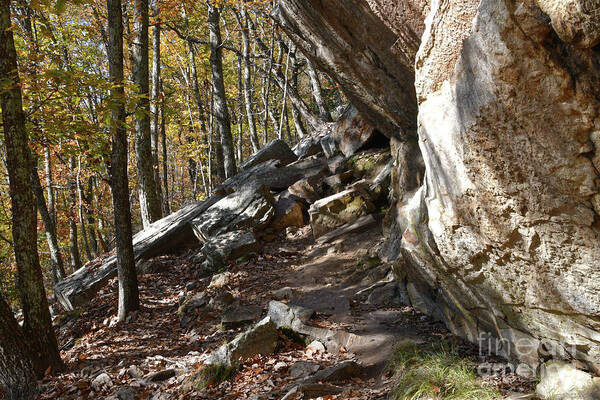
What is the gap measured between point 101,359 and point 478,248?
6.65 metres

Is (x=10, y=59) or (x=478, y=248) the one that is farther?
(x=10, y=59)

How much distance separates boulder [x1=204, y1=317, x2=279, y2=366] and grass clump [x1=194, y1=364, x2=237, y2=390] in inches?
2.2

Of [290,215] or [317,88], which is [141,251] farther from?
[317,88]

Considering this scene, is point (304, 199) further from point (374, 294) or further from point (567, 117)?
point (567, 117)

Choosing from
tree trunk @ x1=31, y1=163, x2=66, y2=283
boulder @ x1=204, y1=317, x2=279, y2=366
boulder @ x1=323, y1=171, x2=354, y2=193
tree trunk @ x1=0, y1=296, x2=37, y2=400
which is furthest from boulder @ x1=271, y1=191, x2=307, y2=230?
tree trunk @ x1=31, y1=163, x2=66, y2=283

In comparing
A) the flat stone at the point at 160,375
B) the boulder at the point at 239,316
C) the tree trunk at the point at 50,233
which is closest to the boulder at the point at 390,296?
the boulder at the point at 239,316

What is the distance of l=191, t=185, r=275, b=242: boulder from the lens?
11797mm

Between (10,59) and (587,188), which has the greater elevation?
(10,59)

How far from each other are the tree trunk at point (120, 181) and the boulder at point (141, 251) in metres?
2.34

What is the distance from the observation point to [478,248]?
4.41 metres

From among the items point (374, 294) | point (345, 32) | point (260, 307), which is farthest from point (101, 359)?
point (345, 32)

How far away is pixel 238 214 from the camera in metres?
12.1

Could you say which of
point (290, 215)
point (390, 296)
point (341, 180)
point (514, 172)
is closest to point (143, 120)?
point (290, 215)

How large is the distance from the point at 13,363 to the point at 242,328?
3559mm
